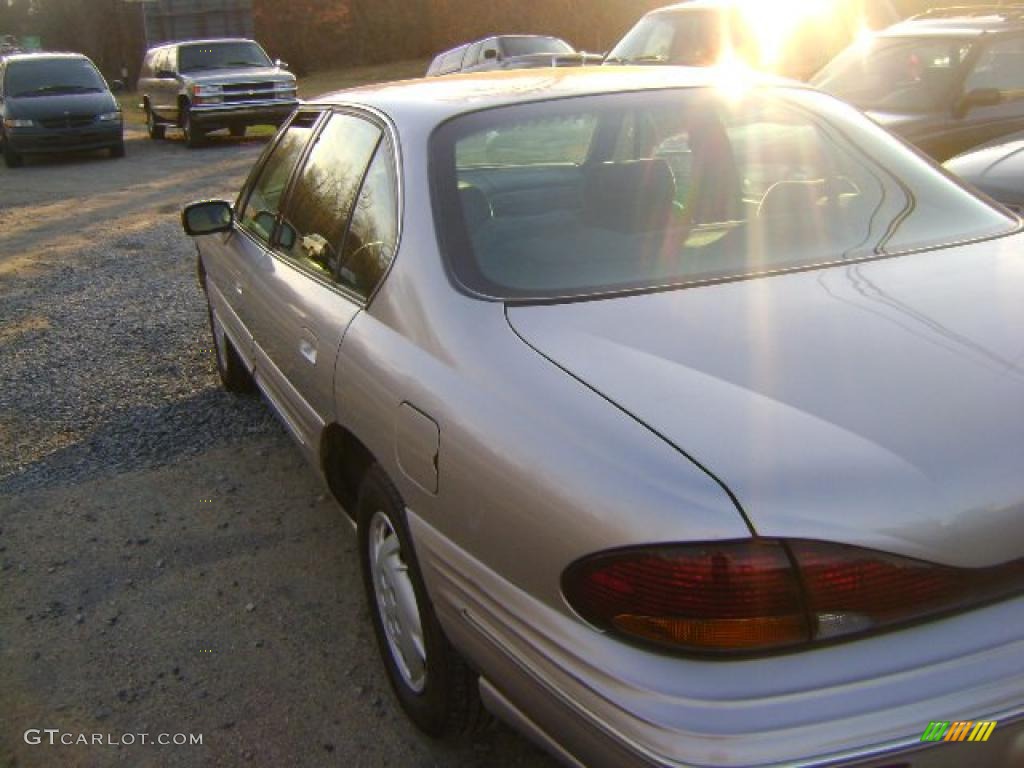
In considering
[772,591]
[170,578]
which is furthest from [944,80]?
[772,591]

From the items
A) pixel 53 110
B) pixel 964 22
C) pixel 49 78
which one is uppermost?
pixel 964 22

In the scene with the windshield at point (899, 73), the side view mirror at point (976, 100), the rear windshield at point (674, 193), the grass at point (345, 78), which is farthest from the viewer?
the grass at point (345, 78)

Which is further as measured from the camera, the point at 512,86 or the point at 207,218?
the point at 207,218

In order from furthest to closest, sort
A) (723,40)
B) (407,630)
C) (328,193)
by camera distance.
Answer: (723,40) < (328,193) < (407,630)

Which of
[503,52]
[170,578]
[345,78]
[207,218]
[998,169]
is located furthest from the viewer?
[345,78]

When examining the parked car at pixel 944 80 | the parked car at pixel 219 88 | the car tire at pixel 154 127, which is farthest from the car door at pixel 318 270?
the car tire at pixel 154 127

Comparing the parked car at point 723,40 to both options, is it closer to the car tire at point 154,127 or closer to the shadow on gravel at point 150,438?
the shadow on gravel at point 150,438

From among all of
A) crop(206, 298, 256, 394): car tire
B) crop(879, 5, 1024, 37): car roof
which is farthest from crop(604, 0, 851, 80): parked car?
crop(206, 298, 256, 394): car tire

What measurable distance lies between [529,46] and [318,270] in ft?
57.9

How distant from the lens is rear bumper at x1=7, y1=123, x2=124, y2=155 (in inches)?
677

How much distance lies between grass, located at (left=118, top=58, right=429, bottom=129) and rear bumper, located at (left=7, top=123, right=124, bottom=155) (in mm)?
11130

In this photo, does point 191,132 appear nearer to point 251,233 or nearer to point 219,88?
point 219,88

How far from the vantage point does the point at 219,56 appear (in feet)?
65.1

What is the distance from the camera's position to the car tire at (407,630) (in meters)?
2.60
